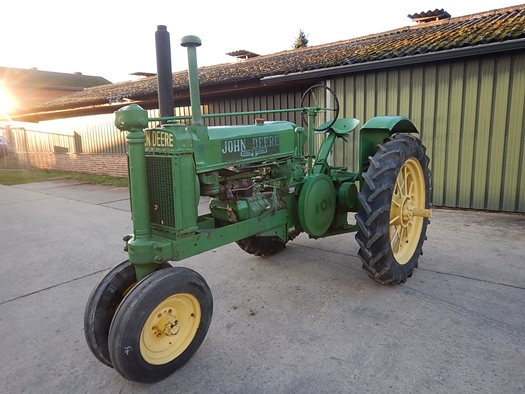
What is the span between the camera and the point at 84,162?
13.5 meters

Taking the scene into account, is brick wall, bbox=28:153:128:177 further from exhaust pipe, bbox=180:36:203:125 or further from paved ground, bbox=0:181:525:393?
exhaust pipe, bbox=180:36:203:125

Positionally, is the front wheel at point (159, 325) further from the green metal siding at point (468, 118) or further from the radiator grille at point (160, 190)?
the green metal siding at point (468, 118)

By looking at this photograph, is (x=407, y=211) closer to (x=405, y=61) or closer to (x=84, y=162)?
(x=405, y=61)

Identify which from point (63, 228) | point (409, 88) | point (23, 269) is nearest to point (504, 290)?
point (409, 88)

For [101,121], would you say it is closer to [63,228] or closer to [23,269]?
[63,228]

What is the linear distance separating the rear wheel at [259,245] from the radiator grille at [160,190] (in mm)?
1504

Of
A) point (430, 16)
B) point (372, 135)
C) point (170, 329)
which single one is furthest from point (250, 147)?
point (430, 16)

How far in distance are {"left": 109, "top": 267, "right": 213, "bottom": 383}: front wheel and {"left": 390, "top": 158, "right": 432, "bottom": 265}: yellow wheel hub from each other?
1.76 m

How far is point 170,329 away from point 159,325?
0.22 ft

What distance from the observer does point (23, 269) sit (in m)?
3.98

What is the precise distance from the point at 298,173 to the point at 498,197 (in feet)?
12.6

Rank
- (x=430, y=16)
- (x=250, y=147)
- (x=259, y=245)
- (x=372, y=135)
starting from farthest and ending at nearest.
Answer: (x=430, y=16) < (x=259, y=245) < (x=372, y=135) < (x=250, y=147)

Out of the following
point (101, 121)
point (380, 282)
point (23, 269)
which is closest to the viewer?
point (380, 282)

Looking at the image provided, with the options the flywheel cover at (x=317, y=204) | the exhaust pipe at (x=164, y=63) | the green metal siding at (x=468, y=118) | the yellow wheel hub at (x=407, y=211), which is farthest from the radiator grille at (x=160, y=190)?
the green metal siding at (x=468, y=118)
